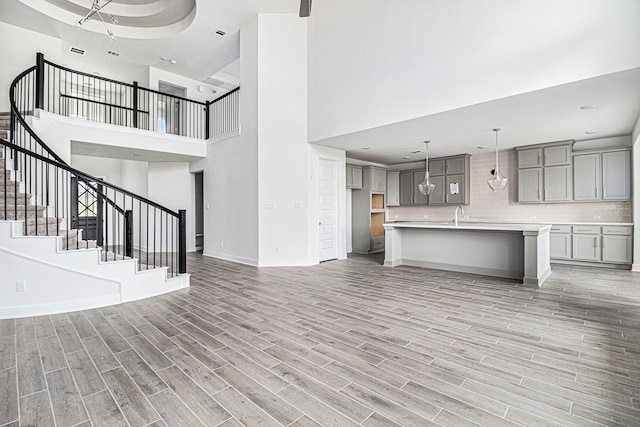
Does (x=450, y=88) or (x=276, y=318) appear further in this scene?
(x=450, y=88)

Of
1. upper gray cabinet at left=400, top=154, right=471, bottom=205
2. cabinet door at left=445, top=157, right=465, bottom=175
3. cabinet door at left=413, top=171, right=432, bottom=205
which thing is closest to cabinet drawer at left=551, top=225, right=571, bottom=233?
upper gray cabinet at left=400, top=154, right=471, bottom=205

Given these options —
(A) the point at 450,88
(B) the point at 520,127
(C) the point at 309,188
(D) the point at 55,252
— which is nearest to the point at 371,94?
(A) the point at 450,88

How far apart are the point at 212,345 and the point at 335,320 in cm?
124

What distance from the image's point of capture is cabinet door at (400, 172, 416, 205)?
362 inches

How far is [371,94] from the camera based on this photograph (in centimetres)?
527

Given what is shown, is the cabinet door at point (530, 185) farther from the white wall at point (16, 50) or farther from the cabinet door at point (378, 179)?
the white wall at point (16, 50)

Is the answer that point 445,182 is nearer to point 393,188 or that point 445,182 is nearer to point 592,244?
point 393,188

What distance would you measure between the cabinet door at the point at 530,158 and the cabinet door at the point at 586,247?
1764mm

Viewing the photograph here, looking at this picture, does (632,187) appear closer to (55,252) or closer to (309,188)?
(309,188)

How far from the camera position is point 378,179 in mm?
8852

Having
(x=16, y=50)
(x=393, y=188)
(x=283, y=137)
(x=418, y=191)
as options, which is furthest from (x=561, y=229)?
(x=16, y=50)

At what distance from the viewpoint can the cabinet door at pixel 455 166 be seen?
816cm

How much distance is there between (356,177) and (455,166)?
2.66m

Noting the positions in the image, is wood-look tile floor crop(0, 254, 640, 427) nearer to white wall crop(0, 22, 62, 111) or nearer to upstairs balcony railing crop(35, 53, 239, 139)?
upstairs balcony railing crop(35, 53, 239, 139)
